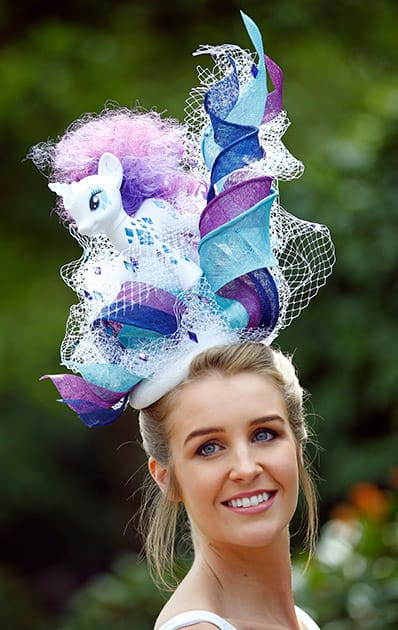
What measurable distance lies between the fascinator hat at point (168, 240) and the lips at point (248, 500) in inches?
11.5

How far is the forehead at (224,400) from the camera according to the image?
8.14 ft

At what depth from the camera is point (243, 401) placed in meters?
2.50

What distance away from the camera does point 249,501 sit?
2471mm

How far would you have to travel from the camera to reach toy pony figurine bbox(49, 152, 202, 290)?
260 centimetres

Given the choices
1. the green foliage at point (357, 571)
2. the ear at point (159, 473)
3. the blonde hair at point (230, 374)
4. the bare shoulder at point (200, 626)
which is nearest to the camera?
the bare shoulder at point (200, 626)

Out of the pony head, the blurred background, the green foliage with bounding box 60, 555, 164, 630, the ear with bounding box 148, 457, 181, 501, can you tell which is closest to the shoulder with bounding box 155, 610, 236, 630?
the ear with bounding box 148, 457, 181, 501

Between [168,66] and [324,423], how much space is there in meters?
2.74

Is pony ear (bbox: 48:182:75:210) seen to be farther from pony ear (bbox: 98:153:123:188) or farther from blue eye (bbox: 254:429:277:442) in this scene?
blue eye (bbox: 254:429:277:442)

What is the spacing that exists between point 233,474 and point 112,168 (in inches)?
29.7

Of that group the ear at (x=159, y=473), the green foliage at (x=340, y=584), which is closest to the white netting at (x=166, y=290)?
the ear at (x=159, y=473)

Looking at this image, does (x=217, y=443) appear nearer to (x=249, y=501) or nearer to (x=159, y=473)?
(x=249, y=501)

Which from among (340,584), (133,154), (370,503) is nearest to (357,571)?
(340,584)

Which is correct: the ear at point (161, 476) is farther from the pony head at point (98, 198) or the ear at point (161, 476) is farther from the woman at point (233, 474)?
the pony head at point (98, 198)

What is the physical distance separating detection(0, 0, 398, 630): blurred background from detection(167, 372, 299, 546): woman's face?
2625 mm
